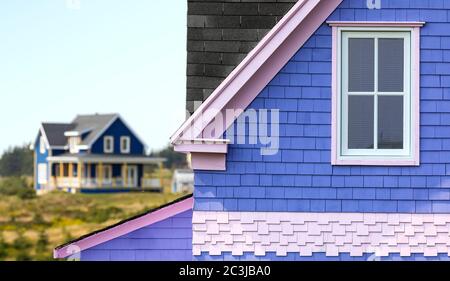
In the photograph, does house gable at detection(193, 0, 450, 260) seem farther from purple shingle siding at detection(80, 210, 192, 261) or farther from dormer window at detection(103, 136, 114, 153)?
dormer window at detection(103, 136, 114, 153)

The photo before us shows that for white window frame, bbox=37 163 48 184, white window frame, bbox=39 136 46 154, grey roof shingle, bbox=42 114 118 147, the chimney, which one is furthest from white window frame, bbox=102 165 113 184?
the chimney

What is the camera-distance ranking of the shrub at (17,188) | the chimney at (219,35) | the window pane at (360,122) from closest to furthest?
the window pane at (360,122), the chimney at (219,35), the shrub at (17,188)

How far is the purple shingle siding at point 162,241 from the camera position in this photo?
37.2 feet

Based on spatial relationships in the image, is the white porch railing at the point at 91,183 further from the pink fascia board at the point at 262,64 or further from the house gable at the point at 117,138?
the pink fascia board at the point at 262,64

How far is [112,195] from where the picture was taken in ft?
185

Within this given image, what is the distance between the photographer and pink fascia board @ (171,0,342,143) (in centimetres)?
962

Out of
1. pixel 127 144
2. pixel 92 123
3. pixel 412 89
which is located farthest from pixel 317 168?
pixel 127 144

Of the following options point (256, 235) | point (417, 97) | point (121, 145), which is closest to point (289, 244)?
point (256, 235)

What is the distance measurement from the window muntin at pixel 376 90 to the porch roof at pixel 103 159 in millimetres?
48107

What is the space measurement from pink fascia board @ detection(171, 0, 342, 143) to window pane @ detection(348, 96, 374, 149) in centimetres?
88

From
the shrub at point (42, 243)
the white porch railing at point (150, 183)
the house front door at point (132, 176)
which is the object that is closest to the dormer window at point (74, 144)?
the house front door at point (132, 176)

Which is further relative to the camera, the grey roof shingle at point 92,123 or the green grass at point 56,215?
the grey roof shingle at point 92,123

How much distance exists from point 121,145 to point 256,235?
167 ft

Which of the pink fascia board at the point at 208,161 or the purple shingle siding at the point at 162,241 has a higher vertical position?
the pink fascia board at the point at 208,161
